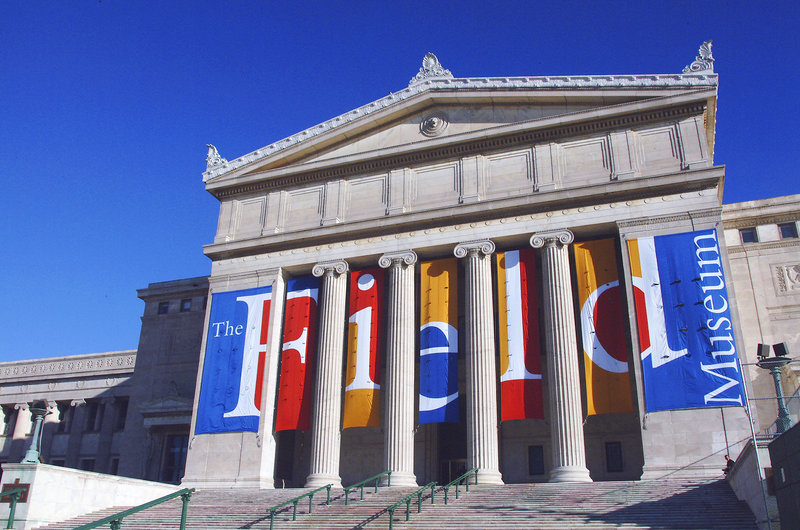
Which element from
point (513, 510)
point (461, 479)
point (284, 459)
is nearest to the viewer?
point (513, 510)

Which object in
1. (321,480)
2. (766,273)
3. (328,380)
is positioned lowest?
(321,480)

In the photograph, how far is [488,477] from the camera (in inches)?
1001

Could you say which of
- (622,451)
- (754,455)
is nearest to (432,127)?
(622,451)

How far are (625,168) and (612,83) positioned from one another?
12.0 ft

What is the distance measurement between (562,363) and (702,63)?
43.5 feet

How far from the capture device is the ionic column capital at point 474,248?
95.6 ft

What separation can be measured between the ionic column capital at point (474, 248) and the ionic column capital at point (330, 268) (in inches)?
202

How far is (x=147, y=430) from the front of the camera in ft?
120

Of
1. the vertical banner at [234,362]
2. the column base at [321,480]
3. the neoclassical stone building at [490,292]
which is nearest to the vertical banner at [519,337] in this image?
the neoclassical stone building at [490,292]

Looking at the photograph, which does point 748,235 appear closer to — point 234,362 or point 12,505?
point 234,362

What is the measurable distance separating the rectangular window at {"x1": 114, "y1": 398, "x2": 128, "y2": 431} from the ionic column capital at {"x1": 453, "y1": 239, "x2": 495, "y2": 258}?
23341 mm

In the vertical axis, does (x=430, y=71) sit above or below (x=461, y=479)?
above

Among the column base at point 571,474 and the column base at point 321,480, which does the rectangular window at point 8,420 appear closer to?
the column base at point 321,480

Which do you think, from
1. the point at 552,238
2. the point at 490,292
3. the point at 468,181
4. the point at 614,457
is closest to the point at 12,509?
the point at 490,292
